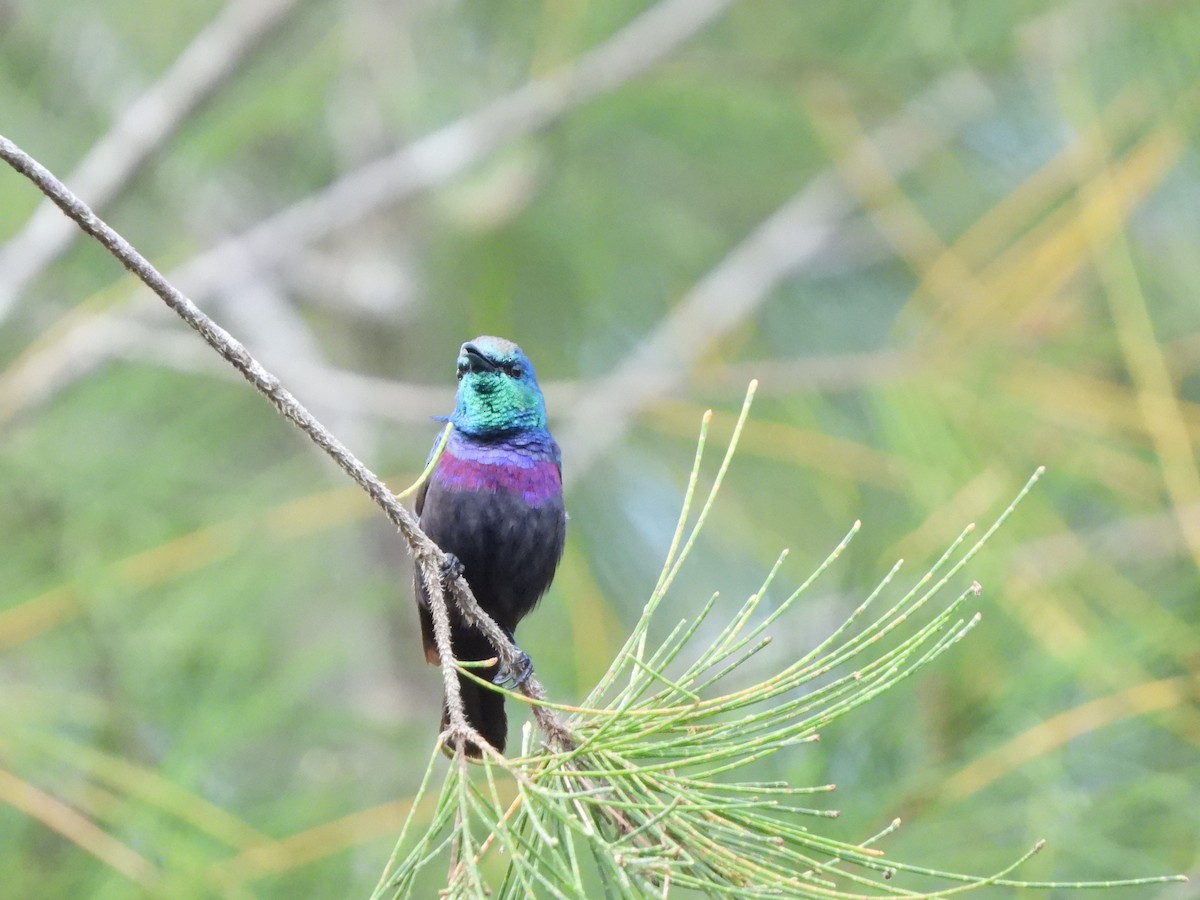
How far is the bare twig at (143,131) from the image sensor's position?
10.8ft

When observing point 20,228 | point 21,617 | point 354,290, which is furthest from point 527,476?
point 354,290

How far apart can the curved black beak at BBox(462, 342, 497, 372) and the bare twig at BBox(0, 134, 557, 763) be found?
87cm

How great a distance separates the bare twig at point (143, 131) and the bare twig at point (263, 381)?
7.24ft

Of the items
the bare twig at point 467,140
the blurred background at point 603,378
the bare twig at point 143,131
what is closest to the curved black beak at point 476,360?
the blurred background at point 603,378

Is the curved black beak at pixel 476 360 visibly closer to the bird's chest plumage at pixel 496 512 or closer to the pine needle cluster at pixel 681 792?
the bird's chest plumage at pixel 496 512

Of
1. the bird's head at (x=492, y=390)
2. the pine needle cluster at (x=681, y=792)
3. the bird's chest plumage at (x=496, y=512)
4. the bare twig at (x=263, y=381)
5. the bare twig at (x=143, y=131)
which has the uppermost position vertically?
the bare twig at (x=143, y=131)

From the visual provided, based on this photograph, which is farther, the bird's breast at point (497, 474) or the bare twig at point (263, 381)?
the bird's breast at point (497, 474)

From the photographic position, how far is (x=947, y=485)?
2.31 m

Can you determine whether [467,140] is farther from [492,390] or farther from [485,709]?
[485,709]

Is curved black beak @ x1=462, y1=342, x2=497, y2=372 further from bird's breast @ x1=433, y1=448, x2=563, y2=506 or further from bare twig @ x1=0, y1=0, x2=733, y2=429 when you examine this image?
bare twig @ x1=0, y1=0, x2=733, y2=429

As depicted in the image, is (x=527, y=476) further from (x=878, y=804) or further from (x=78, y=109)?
(x=78, y=109)

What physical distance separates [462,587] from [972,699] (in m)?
0.92

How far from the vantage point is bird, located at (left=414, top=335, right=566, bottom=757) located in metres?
2.29

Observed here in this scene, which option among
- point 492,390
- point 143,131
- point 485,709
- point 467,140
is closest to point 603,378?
point 467,140
